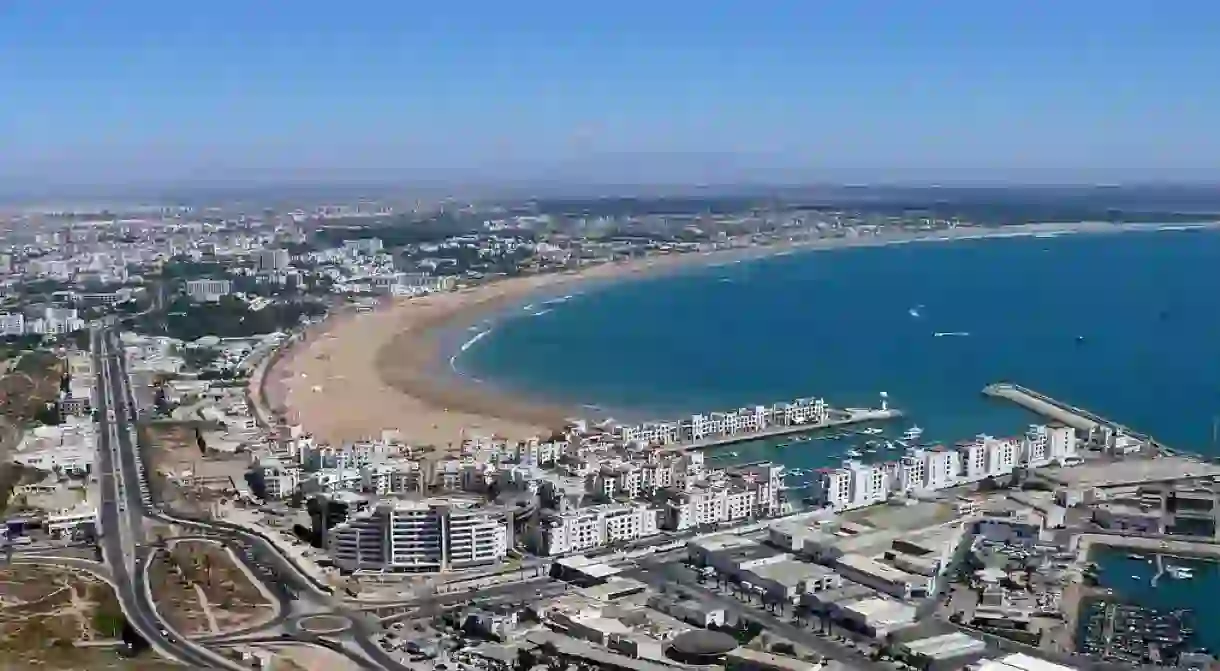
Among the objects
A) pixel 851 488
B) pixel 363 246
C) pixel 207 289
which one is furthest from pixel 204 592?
pixel 363 246

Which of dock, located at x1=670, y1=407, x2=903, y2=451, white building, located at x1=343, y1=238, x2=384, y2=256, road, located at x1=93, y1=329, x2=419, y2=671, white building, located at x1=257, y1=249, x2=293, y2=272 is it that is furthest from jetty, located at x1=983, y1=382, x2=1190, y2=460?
white building, located at x1=343, y1=238, x2=384, y2=256

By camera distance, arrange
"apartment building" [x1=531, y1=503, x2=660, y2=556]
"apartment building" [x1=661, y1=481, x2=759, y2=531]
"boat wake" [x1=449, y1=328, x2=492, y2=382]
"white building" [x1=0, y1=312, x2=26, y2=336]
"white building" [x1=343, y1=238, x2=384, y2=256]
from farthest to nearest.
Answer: "white building" [x1=343, y1=238, x2=384, y2=256] → "white building" [x1=0, y1=312, x2=26, y2=336] → "boat wake" [x1=449, y1=328, x2=492, y2=382] → "apartment building" [x1=661, y1=481, x2=759, y2=531] → "apartment building" [x1=531, y1=503, x2=660, y2=556]

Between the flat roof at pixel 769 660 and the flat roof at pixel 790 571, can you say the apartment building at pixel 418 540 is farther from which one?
the flat roof at pixel 769 660

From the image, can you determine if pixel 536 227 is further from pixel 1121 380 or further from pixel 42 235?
pixel 1121 380

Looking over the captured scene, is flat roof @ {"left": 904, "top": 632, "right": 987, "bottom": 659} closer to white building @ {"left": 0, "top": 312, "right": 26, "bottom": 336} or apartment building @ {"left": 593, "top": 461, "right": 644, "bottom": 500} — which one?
apartment building @ {"left": 593, "top": 461, "right": 644, "bottom": 500}

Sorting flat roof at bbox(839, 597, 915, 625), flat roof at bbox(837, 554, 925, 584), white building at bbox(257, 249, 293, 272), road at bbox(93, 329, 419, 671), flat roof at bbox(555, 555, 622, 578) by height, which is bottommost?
road at bbox(93, 329, 419, 671)

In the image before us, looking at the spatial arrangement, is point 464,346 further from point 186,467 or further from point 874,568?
point 874,568

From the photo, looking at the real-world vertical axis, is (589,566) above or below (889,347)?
below
